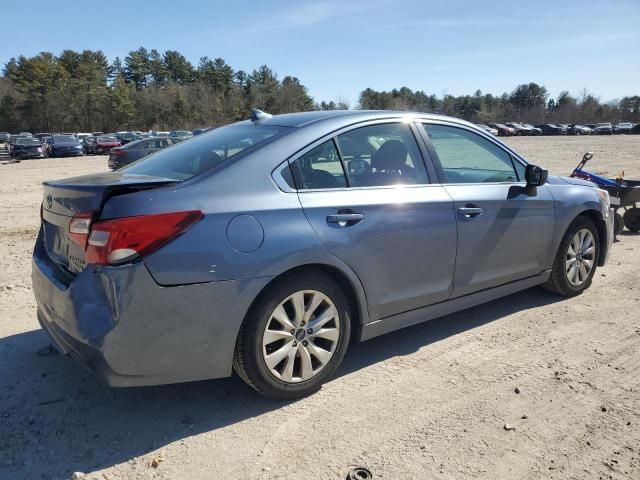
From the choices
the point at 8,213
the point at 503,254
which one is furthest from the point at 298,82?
the point at 503,254

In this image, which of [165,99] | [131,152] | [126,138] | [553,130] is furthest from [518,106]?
[131,152]

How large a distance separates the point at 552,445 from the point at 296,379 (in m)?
1.45

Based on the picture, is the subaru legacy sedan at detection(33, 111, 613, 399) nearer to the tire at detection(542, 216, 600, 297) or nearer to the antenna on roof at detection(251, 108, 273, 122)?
the antenna on roof at detection(251, 108, 273, 122)

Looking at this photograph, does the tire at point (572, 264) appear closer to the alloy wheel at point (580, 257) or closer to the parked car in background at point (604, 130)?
the alloy wheel at point (580, 257)

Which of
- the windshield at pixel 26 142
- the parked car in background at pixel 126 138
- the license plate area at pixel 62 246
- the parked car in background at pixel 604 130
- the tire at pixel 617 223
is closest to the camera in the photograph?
the license plate area at pixel 62 246

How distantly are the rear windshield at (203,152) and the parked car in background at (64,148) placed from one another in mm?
34976

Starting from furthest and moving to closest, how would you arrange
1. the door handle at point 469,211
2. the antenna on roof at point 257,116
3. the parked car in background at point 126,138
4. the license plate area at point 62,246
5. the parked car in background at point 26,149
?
the parked car in background at point 126,138 < the parked car in background at point 26,149 < the antenna on roof at point 257,116 < the door handle at point 469,211 < the license plate area at point 62,246

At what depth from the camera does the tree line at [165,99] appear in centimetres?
7575

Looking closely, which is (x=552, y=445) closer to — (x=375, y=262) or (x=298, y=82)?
(x=375, y=262)

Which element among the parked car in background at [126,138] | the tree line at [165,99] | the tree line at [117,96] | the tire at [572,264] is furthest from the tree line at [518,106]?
the tire at [572,264]

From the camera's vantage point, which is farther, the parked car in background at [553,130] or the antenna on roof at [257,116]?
the parked car in background at [553,130]

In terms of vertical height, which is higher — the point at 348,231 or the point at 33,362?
the point at 348,231

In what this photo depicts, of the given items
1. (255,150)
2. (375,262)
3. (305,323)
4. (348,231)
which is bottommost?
(305,323)

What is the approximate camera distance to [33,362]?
368 centimetres
